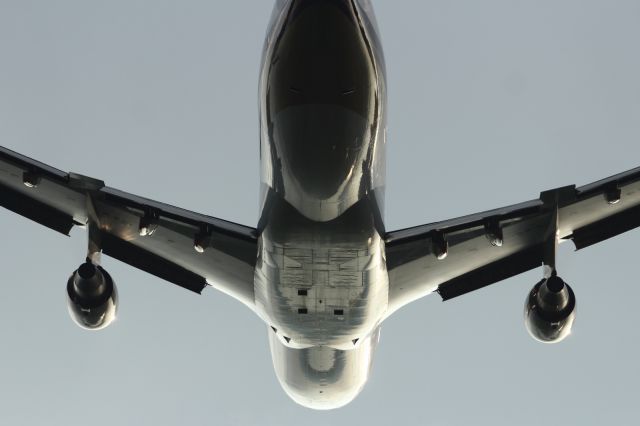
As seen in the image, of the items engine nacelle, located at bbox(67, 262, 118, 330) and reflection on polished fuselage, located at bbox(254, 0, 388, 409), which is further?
engine nacelle, located at bbox(67, 262, 118, 330)

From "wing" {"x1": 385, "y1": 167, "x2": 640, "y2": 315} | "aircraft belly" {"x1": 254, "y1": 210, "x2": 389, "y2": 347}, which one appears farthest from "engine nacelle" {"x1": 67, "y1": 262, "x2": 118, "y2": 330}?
"wing" {"x1": 385, "y1": 167, "x2": 640, "y2": 315}

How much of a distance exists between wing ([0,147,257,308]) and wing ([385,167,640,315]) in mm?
4511

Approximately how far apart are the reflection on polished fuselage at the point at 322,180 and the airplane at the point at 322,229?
0.12ft

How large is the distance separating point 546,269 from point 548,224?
1.68 m

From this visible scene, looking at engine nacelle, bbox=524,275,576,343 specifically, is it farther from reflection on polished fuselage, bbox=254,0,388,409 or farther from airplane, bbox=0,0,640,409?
reflection on polished fuselage, bbox=254,0,388,409

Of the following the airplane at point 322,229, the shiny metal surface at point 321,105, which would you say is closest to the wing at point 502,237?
the airplane at point 322,229

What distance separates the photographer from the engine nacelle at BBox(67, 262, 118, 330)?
985 inches

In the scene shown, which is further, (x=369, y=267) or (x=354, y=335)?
(x=354, y=335)

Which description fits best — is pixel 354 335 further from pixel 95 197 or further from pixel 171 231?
pixel 95 197

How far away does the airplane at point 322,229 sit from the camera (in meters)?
20.8

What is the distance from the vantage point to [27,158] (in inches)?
1008

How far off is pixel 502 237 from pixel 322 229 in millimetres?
5825

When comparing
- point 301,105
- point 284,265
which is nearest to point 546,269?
point 284,265

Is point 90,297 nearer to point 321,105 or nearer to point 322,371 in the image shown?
point 322,371
